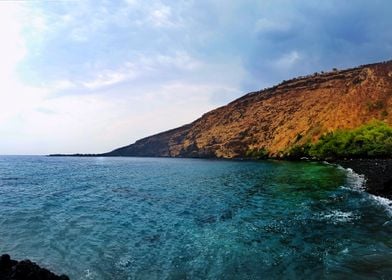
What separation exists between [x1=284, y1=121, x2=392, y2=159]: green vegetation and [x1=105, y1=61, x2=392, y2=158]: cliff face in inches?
311

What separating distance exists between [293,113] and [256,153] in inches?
782

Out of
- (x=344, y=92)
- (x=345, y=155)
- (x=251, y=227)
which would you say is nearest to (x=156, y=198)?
(x=251, y=227)

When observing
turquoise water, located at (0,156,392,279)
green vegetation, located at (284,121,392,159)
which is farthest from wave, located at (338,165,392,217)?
green vegetation, located at (284,121,392,159)

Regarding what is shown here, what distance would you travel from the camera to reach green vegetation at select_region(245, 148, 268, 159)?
399 ft

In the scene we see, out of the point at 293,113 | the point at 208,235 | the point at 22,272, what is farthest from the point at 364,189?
the point at 293,113

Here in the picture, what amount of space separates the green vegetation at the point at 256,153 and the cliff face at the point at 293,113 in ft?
5.79

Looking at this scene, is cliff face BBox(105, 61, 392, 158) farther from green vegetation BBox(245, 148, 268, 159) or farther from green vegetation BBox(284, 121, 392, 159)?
green vegetation BBox(284, 121, 392, 159)

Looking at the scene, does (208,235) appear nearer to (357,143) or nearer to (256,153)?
(357,143)

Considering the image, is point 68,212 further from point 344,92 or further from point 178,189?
point 344,92

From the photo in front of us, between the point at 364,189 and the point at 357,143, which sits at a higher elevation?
the point at 357,143

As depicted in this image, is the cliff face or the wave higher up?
the cliff face

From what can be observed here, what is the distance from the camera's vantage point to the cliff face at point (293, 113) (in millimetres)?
103125

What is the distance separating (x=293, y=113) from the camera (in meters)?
132

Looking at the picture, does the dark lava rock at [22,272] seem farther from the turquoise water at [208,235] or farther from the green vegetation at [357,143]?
the green vegetation at [357,143]
